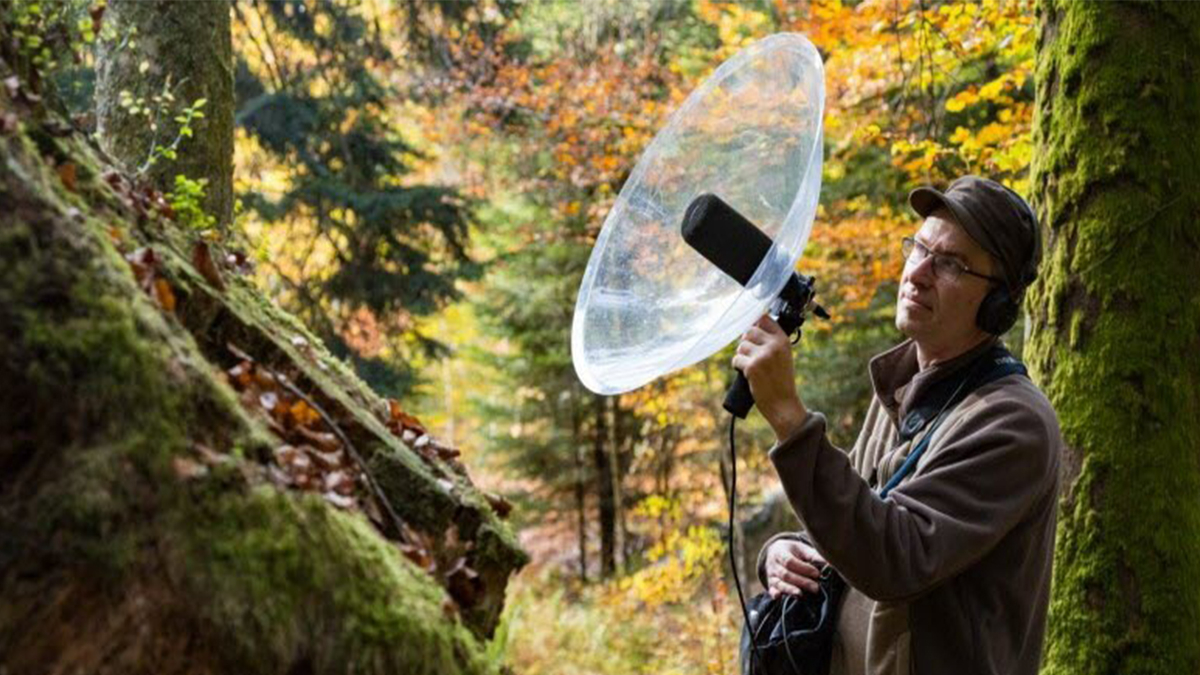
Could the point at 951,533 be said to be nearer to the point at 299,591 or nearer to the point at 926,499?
the point at 926,499

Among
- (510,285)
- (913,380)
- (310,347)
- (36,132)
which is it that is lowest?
(510,285)

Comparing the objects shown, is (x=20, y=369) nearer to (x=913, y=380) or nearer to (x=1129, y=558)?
(x=913, y=380)

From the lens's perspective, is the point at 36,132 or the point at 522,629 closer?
the point at 36,132

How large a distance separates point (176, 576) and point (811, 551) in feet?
5.93

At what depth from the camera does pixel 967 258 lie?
2.65 metres

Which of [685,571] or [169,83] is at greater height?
[169,83]

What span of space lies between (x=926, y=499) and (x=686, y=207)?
91cm

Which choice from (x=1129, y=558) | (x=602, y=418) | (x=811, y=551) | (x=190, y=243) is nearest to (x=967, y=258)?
(x=811, y=551)

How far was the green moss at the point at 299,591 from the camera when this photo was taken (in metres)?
1.58

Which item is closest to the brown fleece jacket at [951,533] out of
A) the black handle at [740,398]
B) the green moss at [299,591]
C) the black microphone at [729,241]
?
the black handle at [740,398]

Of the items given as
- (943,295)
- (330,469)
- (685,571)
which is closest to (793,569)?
(943,295)

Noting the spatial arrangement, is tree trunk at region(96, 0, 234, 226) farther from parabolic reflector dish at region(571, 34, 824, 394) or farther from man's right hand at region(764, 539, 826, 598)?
man's right hand at region(764, 539, 826, 598)

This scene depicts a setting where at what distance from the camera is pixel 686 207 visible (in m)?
2.63

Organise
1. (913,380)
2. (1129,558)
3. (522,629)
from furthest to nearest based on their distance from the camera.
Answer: (522,629) → (1129,558) → (913,380)
